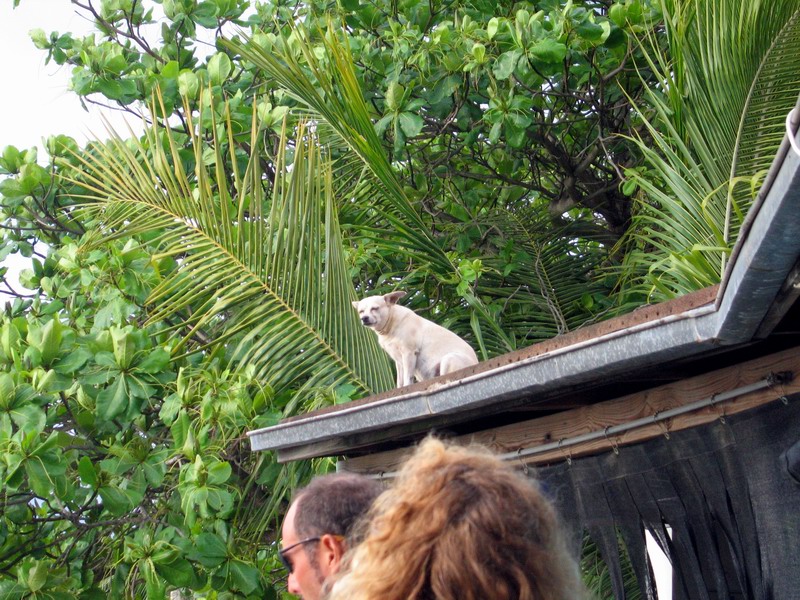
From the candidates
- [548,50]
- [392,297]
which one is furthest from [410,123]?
[392,297]

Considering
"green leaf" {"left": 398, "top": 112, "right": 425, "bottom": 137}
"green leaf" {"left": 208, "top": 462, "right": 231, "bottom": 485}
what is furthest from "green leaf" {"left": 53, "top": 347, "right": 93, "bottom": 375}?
"green leaf" {"left": 398, "top": 112, "right": 425, "bottom": 137}

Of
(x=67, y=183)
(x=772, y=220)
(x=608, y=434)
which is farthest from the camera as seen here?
Answer: (x=67, y=183)

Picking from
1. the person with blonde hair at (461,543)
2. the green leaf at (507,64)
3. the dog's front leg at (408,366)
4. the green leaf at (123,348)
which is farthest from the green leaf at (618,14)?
the person with blonde hair at (461,543)

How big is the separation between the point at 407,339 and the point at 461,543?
15.4ft

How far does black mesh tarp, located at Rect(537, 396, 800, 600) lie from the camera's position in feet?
9.09

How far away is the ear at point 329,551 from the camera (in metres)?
2.02

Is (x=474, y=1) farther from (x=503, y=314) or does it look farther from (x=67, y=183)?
(x=67, y=183)

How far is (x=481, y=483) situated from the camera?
5.08 feet

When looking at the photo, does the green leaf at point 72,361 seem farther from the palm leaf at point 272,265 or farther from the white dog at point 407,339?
the white dog at point 407,339

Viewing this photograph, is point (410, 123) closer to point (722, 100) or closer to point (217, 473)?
point (722, 100)

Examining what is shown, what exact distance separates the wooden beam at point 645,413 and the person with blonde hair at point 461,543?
4.83ft

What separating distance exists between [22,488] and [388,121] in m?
3.40

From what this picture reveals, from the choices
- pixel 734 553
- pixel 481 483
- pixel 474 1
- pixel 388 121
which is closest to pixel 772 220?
pixel 481 483

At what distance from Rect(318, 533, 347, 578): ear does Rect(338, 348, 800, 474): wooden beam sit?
1.22m
